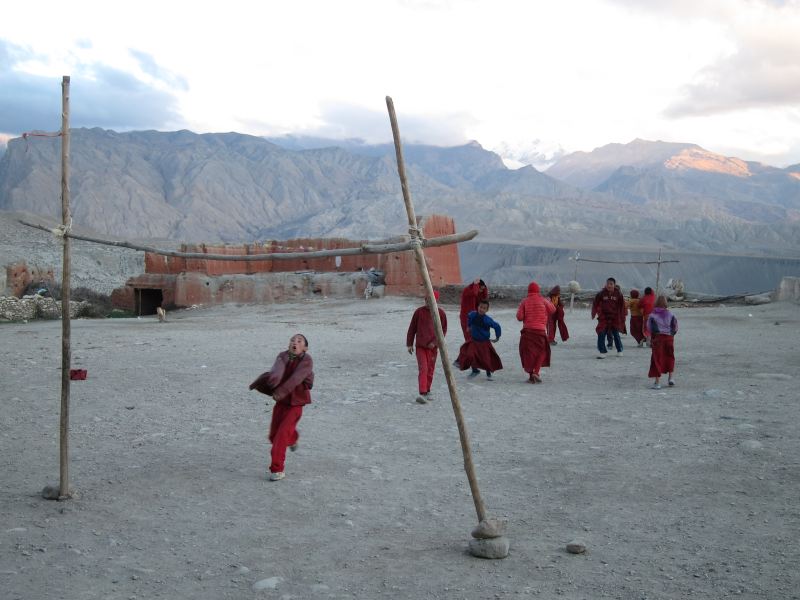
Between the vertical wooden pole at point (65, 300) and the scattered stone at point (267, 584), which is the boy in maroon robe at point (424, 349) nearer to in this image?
the vertical wooden pole at point (65, 300)

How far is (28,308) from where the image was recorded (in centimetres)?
2052

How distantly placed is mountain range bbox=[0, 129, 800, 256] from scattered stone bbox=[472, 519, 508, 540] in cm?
7291

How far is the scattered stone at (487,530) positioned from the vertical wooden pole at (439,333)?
0.10 m

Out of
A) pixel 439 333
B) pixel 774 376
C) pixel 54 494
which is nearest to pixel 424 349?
pixel 439 333

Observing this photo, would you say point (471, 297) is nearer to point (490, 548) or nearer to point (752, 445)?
point (752, 445)

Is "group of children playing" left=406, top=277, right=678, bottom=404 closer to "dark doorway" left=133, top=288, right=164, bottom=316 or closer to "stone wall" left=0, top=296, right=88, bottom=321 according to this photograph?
"stone wall" left=0, top=296, right=88, bottom=321

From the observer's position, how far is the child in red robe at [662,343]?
9531 millimetres

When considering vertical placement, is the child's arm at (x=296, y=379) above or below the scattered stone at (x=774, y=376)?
above

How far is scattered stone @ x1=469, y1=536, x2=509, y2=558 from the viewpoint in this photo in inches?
169

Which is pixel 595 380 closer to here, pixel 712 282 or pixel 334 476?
pixel 334 476

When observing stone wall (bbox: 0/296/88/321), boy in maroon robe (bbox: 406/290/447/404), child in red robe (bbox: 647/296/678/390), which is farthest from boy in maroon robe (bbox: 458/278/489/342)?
stone wall (bbox: 0/296/88/321)

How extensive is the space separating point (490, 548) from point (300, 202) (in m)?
101


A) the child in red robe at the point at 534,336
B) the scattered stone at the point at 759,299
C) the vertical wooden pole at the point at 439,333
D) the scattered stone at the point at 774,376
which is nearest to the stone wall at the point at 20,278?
the child in red robe at the point at 534,336

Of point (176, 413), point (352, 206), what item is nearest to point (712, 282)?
point (352, 206)
